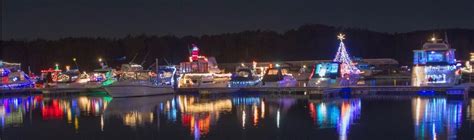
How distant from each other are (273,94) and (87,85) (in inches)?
650

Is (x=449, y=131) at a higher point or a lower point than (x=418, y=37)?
lower

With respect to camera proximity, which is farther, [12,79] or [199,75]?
[12,79]

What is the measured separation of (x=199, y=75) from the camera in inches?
2050

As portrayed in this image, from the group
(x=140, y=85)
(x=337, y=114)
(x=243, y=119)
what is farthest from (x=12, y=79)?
(x=337, y=114)

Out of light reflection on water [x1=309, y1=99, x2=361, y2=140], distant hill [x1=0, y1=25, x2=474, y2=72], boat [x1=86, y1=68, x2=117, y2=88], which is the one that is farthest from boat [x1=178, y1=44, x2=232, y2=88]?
distant hill [x1=0, y1=25, x2=474, y2=72]

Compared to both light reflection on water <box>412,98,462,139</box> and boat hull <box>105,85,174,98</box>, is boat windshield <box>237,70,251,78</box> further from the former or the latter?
light reflection on water <box>412,98,462,139</box>

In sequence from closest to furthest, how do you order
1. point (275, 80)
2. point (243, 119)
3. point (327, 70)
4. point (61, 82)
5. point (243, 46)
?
point (243, 119) < point (327, 70) < point (275, 80) < point (61, 82) < point (243, 46)

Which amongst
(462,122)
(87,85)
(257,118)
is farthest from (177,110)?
(87,85)

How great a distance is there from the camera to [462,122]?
24859 mm

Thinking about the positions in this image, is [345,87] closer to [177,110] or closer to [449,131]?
[177,110]

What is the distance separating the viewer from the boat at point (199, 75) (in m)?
48.4

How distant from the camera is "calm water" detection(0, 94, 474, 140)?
22952mm

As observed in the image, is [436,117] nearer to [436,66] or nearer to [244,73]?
[436,66]

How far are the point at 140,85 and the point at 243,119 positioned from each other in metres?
15.9
